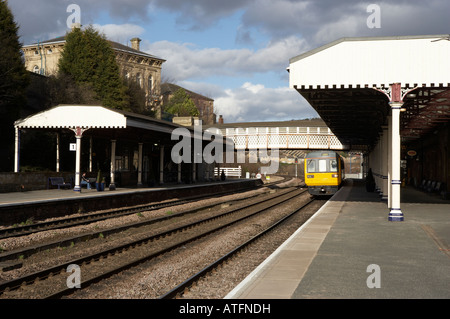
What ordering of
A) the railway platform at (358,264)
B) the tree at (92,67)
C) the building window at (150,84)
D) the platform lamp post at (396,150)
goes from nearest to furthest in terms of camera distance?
the railway platform at (358,264) → the platform lamp post at (396,150) → the tree at (92,67) → the building window at (150,84)

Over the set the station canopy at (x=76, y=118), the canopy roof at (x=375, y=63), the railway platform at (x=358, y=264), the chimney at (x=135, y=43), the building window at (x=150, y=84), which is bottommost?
the railway platform at (x=358, y=264)

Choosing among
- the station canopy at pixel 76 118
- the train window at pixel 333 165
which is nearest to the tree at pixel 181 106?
the train window at pixel 333 165

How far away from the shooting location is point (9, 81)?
93.0 ft

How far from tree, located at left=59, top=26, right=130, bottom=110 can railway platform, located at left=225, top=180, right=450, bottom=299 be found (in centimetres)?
3353

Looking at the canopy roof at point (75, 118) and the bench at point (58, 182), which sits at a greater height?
the canopy roof at point (75, 118)

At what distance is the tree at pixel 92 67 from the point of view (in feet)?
139

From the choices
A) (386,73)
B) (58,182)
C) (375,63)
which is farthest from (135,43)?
(386,73)

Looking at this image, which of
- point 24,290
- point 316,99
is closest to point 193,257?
point 24,290

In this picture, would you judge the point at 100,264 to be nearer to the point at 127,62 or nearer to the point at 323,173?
the point at 323,173

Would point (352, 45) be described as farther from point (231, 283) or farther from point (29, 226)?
point (29, 226)

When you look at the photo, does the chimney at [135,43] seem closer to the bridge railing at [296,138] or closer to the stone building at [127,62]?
the stone building at [127,62]

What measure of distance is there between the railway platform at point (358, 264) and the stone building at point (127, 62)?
49.8 metres

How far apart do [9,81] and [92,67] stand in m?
15.2
